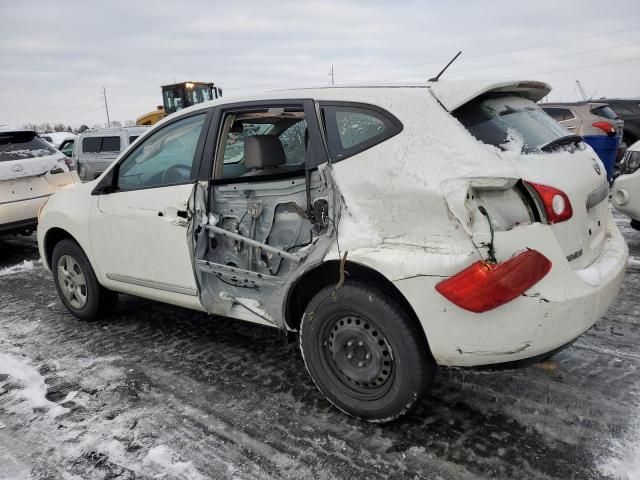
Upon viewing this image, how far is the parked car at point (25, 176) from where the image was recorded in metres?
6.37

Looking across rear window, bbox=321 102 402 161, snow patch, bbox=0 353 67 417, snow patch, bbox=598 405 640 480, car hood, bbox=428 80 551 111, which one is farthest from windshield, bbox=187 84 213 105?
snow patch, bbox=598 405 640 480

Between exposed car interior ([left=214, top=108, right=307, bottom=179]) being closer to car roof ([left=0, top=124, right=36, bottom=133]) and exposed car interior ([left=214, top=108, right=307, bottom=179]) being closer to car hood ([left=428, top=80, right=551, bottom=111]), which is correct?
car hood ([left=428, top=80, right=551, bottom=111])

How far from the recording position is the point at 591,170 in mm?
2760

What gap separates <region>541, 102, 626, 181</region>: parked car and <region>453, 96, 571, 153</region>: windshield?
688cm

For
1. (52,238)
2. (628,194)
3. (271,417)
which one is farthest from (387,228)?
(628,194)

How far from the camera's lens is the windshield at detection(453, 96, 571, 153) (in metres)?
2.49

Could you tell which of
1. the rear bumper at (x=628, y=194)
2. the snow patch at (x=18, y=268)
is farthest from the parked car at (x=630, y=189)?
the snow patch at (x=18, y=268)

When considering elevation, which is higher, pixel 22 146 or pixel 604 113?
pixel 604 113

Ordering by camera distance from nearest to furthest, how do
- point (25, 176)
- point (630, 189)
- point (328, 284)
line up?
point (328, 284), point (630, 189), point (25, 176)

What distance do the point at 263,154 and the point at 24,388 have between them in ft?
7.08

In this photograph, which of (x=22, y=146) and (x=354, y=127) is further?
(x=22, y=146)

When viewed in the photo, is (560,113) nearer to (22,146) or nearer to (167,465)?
(22,146)

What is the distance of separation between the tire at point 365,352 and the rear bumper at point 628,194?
3.78 metres

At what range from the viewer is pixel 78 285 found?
4352mm
